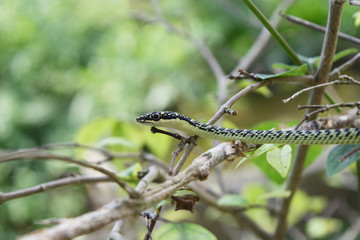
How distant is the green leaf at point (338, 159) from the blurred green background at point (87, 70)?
2548mm

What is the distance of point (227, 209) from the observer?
141 cm

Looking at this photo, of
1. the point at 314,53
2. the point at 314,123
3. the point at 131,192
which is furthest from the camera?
the point at 314,53

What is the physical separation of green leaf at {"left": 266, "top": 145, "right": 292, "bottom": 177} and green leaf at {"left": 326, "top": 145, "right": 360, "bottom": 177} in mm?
217

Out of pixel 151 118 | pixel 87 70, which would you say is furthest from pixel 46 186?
pixel 87 70

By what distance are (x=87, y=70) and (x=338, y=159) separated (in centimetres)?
330

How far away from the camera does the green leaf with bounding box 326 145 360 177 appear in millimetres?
905

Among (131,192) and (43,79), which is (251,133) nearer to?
(131,192)

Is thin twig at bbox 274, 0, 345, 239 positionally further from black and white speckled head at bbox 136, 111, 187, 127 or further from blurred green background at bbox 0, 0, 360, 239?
blurred green background at bbox 0, 0, 360, 239

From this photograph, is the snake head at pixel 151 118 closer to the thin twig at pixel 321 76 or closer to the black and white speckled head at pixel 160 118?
the black and white speckled head at pixel 160 118

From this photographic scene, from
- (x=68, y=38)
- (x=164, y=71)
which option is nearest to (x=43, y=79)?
(x=68, y=38)

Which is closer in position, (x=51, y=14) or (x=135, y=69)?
(x=135, y=69)

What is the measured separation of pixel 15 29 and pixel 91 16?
0.82 metres

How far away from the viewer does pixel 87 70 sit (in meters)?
3.86

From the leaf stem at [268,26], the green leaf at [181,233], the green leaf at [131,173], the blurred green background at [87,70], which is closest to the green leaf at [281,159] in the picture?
the green leaf at [181,233]
